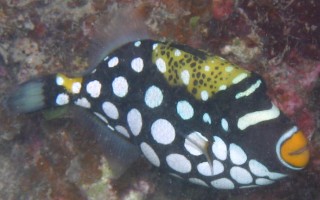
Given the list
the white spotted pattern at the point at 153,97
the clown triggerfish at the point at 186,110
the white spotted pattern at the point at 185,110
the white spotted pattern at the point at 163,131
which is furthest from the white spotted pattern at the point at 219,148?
the white spotted pattern at the point at 153,97

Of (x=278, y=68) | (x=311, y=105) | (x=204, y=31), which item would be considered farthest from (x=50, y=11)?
(x=311, y=105)

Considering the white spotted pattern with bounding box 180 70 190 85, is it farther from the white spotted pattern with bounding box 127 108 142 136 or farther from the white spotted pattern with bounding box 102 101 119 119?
the white spotted pattern with bounding box 102 101 119 119

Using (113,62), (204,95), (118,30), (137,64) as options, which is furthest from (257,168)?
(118,30)

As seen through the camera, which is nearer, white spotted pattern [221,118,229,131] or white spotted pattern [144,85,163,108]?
white spotted pattern [221,118,229,131]

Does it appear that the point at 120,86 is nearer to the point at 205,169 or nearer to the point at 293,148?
the point at 205,169

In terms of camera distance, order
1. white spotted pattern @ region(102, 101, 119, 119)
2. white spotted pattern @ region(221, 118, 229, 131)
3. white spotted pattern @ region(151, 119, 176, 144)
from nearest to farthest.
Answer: white spotted pattern @ region(221, 118, 229, 131)
white spotted pattern @ region(151, 119, 176, 144)
white spotted pattern @ region(102, 101, 119, 119)

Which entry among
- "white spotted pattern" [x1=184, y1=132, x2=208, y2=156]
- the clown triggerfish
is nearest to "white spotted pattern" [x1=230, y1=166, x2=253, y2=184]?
the clown triggerfish

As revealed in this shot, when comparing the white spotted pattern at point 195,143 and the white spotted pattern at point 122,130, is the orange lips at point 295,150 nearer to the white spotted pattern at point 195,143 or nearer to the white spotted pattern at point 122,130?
the white spotted pattern at point 195,143
